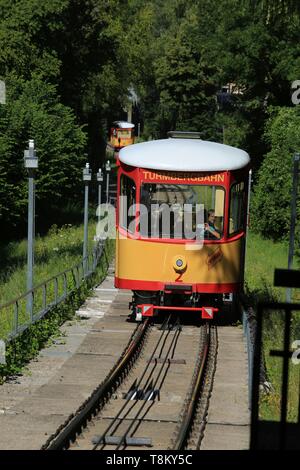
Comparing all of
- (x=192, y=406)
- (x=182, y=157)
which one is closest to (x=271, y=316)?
(x=182, y=157)

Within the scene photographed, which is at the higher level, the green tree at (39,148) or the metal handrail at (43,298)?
the green tree at (39,148)

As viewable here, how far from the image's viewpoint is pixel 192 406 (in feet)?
42.2

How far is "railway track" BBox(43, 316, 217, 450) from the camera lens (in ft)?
36.5

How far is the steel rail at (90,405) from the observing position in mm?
10758

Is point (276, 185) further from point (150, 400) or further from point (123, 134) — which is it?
point (123, 134)

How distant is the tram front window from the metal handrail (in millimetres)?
2374

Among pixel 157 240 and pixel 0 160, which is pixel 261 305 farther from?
pixel 0 160

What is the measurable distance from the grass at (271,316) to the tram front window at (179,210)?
2.43 m

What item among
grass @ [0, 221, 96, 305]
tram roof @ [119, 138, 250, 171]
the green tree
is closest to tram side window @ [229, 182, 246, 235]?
tram roof @ [119, 138, 250, 171]

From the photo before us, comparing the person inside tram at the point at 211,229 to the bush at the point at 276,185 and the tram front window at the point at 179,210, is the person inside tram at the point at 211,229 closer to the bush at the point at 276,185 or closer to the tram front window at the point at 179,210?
the tram front window at the point at 179,210

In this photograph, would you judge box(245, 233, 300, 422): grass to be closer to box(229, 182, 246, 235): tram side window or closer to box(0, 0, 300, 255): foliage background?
box(229, 182, 246, 235): tram side window

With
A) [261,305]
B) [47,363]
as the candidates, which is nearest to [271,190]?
[47,363]

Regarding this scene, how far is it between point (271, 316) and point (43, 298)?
204 inches

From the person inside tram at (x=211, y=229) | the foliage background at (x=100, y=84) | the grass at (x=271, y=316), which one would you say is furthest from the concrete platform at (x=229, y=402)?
the foliage background at (x=100, y=84)
